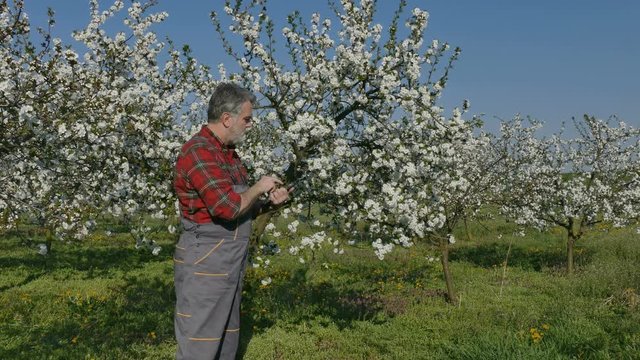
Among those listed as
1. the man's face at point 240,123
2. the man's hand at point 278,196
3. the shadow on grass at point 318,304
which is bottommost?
the shadow on grass at point 318,304

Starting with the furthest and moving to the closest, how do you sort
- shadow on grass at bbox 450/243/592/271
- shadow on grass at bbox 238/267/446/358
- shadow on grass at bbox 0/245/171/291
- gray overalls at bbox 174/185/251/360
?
shadow on grass at bbox 450/243/592/271
shadow on grass at bbox 0/245/171/291
shadow on grass at bbox 238/267/446/358
gray overalls at bbox 174/185/251/360

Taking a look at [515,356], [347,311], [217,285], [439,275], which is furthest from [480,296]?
[217,285]

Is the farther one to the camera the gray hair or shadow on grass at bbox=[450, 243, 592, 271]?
shadow on grass at bbox=[450, 243, 592, 271]

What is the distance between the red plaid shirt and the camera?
4012mm

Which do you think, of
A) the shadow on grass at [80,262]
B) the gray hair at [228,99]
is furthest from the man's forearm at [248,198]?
the shadow on grass at [80,262]

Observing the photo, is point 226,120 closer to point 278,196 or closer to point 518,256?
point 278,196

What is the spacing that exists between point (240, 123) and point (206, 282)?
140 centimetres

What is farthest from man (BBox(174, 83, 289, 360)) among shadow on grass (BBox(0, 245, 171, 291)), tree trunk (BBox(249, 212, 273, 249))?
shadow on grass (BBox(0, 245, 171, 291))

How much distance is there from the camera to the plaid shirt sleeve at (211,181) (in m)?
4.00

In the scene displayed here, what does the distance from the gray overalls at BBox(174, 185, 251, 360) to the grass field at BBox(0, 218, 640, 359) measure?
3352mm

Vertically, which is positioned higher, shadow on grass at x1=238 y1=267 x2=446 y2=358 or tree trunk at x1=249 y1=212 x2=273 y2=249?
tree trunk at x1=249 y1=212 x2=273 y2=249

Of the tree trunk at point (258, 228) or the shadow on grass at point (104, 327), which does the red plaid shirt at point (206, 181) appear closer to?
the tree trunk at point (258, 228)

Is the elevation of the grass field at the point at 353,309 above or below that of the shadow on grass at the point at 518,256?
below

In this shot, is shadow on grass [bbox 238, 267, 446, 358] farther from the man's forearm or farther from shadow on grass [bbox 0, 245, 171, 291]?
shadow on grass [bbox 0, 245, 171, 291]
